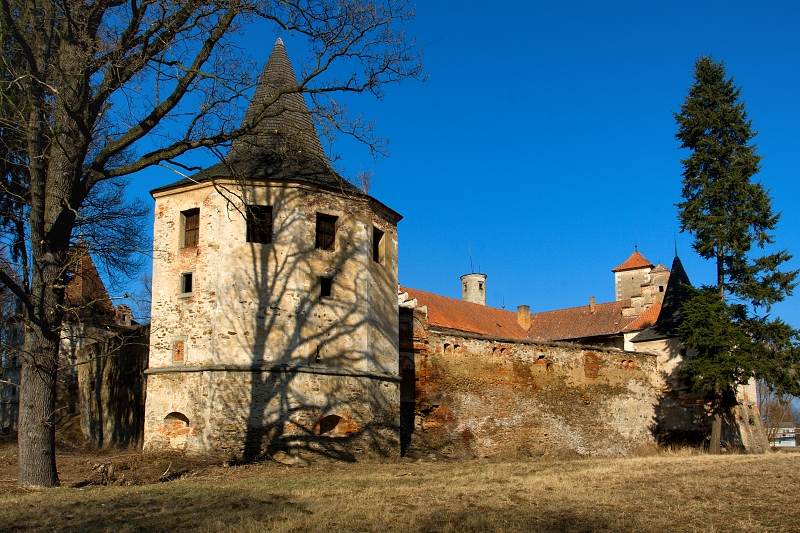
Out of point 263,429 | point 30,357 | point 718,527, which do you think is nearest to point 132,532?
point 30,357

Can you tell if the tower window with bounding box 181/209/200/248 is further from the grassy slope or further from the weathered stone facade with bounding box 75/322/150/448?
the grassy slope

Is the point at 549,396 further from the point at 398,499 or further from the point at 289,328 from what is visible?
the point at 398,499

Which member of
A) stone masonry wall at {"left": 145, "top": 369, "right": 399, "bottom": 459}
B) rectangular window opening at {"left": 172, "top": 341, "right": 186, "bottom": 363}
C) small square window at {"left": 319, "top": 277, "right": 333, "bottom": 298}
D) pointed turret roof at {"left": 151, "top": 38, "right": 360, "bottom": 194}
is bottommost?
stone masonry wall at {"left": 145, "top": 369, "right": 399, "bottom": 459}

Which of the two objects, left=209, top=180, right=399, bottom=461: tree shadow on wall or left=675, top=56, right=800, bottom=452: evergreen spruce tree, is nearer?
left=209, top=180, right=399, bottom=461: tree shadow on wall

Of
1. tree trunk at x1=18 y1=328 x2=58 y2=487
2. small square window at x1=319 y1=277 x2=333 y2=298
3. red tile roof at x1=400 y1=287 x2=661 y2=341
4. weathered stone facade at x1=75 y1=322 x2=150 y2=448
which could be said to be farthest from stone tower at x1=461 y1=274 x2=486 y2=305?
tree trunk at x1=18 y1=328 x2=58 y2=487

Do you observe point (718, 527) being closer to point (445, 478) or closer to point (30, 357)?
point (445, 478)

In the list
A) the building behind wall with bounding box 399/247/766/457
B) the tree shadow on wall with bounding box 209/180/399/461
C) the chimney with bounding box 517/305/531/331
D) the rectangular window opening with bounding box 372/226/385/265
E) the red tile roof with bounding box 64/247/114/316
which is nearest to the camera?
the tree shadow on wall with bounding box 209/180/399/461

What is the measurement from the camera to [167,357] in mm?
15828

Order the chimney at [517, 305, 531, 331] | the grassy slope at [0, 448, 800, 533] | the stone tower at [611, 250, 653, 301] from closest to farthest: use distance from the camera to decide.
Result: the grassy slope at [0, 448, 800, 533], the chimney at [517, 305, 531, 331], the stone tower at [611, 250, 653, 301]

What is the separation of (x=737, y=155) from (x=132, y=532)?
2317 cm

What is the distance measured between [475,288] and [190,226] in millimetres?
42490

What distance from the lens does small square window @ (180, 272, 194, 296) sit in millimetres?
16094

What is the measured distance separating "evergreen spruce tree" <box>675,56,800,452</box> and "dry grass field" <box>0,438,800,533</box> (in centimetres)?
943

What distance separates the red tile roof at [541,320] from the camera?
34.6 m
